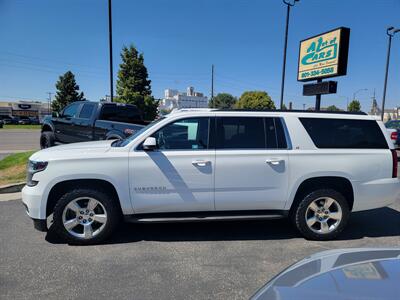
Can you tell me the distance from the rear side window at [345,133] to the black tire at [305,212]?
67 cm

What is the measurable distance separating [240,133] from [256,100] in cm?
6004

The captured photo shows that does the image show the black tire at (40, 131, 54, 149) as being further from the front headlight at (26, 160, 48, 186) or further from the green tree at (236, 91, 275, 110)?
the green tree at (236, 91, 275, 110)

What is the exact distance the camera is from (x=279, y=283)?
2.02 meters

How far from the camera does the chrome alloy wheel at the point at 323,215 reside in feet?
15.1

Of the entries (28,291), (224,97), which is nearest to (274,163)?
(28,291)

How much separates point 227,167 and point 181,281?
1591 mm

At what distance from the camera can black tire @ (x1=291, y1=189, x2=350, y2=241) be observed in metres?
4.55

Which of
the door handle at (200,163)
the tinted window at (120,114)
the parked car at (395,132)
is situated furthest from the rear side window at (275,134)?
the parked car at (395,132)

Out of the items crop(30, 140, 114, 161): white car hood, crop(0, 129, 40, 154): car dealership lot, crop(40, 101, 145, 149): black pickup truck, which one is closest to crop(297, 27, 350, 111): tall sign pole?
crop(40, 101, 145, 149): black pickup truck

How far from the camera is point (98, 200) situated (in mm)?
4246

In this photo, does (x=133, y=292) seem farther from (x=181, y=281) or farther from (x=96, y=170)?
(x=96, y=170)

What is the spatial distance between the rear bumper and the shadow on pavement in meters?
0.52

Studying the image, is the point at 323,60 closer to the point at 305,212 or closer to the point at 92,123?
the point at 92,123

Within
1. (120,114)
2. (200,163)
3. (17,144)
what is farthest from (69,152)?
(17,144)
